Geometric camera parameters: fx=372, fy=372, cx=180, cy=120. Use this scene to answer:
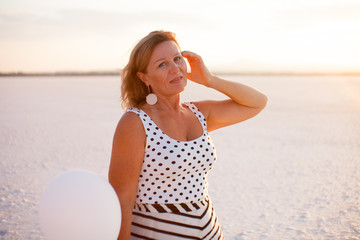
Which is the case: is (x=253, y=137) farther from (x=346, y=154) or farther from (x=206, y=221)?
(x=206, y=221)

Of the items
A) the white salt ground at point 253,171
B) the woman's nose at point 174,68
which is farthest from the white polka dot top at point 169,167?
the white salt ground at point 253,171

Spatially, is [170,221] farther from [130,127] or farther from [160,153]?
[130,127]

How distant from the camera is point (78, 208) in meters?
1.41

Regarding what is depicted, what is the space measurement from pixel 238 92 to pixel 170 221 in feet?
2.63

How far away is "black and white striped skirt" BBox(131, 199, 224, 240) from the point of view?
A: 67.2 inches

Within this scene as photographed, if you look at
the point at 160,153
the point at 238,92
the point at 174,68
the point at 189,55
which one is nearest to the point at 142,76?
the point at 174,68

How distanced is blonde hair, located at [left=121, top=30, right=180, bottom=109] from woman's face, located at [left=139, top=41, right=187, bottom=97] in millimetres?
25

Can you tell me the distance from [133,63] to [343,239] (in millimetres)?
2857

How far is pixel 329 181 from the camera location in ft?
17.3

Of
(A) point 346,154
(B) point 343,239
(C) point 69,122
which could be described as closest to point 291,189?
(B) point 343,239

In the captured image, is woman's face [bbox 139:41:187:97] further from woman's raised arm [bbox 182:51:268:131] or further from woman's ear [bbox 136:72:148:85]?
woman's raised arm [bbox 182:51:268:131]

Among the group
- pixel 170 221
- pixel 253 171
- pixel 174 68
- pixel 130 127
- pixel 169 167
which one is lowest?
pixel 253 171

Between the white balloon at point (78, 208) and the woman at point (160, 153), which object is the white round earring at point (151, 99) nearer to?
the woman at point (160, 153)

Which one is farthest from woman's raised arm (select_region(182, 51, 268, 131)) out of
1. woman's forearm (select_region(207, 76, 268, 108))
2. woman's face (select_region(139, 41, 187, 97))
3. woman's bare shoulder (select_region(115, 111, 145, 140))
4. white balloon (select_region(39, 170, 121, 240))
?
white balloon (select_region(39, 170, 121, 240))
